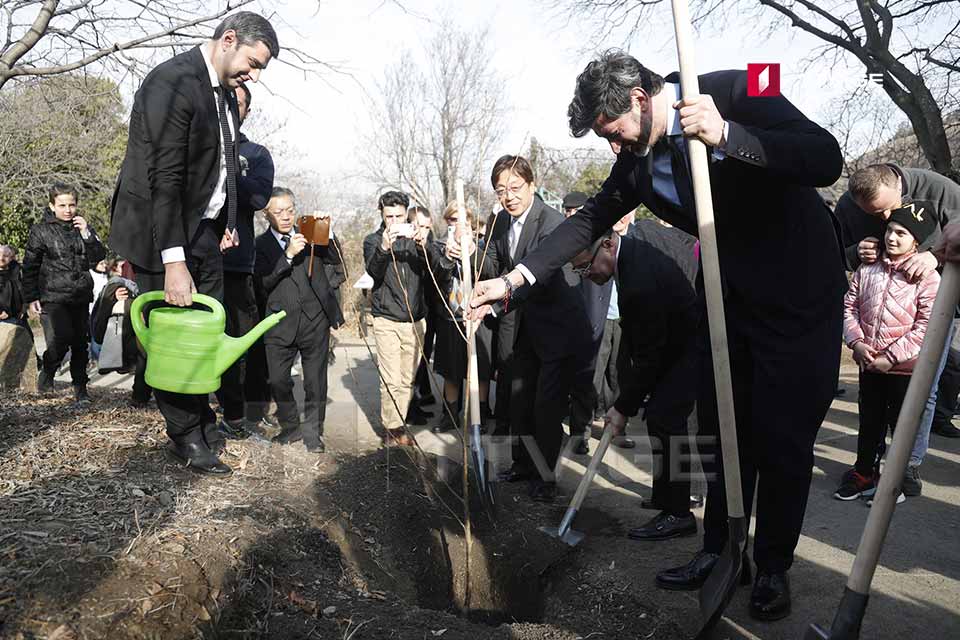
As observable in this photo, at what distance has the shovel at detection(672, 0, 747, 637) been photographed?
92.8 inches

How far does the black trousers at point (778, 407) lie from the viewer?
8.94 feet

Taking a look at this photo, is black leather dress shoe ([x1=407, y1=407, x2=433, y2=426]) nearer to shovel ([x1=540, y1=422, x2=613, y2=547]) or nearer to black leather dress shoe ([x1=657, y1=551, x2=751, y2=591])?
shovel ([x1=540, y1=422, x2=613, y2=547])

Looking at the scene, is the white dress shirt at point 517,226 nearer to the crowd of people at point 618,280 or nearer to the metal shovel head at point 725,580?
the crowd of people at point 618,280

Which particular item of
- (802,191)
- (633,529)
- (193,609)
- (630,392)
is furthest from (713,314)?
(193,609)

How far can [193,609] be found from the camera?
234cm

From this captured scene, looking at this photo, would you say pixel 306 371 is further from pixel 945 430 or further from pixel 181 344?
pixel 945 430

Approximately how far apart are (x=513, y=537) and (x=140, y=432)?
2164mm

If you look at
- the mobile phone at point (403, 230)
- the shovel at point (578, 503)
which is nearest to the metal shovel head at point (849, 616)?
the shovel at point (578, 503)

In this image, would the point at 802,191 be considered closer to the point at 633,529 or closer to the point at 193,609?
the point at 633,529

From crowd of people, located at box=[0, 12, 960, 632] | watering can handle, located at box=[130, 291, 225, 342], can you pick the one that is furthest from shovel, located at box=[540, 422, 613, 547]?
watering can handle, located at box=[130, 291, 225, 342]

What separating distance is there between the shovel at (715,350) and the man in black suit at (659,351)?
1018 millimetres

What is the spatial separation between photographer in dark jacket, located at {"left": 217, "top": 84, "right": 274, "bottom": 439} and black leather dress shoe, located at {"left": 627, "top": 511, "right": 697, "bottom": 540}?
2.53 m

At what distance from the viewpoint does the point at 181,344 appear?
3217 mm

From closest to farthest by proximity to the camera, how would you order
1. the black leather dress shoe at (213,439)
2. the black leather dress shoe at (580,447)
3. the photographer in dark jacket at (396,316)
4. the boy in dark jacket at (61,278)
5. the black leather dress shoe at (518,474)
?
the black leather dress shoe at (213,439) → the black leather dress shoe at (518,474) → the black leather dress shoe at (580,447) → the photographer in dark jacket at (396,316) → the boy in dark jacket at (61,278)
